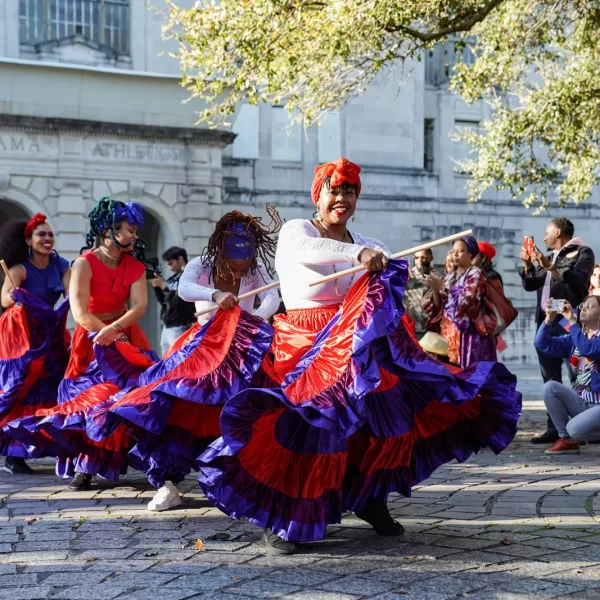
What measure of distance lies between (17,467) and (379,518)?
3878 millimetres

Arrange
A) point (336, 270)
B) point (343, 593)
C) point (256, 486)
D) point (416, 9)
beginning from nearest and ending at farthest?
point (343, 593)
point (256, 486)
point (336, 270)
point (416, 9)

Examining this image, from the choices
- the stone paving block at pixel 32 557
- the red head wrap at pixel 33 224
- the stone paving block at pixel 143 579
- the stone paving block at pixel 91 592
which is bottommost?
the stone paving block at pixel 32 557

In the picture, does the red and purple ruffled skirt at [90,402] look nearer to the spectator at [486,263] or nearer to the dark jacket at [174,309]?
the spectator at [486,263]

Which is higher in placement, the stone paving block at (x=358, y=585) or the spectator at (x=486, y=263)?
the spectator at (x=486, y=263)

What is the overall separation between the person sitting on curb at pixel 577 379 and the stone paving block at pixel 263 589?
426 centimetres

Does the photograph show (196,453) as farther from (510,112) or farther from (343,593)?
(510,112)

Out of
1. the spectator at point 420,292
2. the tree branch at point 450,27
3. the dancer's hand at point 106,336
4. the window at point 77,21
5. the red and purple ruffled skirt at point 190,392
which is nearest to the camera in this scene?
the red and purple ruffled skirt at point 190,392

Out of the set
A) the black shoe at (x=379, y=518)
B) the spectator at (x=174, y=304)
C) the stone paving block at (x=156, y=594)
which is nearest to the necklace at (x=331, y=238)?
the black shoe at (x=379, y=518)

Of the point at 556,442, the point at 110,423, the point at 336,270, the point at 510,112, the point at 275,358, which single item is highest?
the point at 510,112

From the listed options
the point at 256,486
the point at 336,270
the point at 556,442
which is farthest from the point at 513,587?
the point at 556,442

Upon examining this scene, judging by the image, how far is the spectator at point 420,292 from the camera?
1039cm

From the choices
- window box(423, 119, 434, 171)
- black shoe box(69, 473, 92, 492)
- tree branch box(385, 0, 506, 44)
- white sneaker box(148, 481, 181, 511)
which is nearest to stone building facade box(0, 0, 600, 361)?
window box(423, 119, 434, 171)

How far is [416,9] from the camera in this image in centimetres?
1152

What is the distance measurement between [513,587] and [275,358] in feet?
6.21
